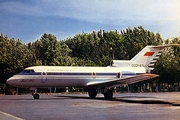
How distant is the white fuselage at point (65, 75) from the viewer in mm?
19094

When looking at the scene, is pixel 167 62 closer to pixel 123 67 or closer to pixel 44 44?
pixel 123 67

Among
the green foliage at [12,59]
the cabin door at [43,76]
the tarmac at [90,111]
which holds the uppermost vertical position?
the green foliage at [12,59]

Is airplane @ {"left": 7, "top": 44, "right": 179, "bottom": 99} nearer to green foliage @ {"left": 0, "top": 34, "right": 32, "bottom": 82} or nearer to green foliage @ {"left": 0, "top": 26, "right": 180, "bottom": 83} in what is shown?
green foliage @ {"left": 0, "top": 26, "right": 180, "bottom": 83}

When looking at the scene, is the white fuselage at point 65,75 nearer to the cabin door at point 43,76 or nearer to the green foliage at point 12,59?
the cabin door at point 43,76

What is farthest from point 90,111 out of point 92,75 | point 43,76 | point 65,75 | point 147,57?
point 147,57

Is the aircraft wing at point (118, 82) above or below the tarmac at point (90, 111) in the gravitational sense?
above

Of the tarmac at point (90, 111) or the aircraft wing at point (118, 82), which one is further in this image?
the aircraft wing at point (118, 82)

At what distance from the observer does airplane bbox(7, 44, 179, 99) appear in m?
19.1

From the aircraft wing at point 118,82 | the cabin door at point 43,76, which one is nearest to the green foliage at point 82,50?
the cabin door at point 43,76

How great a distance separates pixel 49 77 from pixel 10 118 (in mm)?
10261

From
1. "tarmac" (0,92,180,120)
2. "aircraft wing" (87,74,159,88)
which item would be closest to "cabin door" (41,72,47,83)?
"aircraft wing" (87,74,159,88)

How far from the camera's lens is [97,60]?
21.7m

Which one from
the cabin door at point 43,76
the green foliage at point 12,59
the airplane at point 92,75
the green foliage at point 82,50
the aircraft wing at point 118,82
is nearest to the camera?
the green foliage at point 12,59

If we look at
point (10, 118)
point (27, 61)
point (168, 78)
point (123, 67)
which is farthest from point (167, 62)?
point (10, 118)
